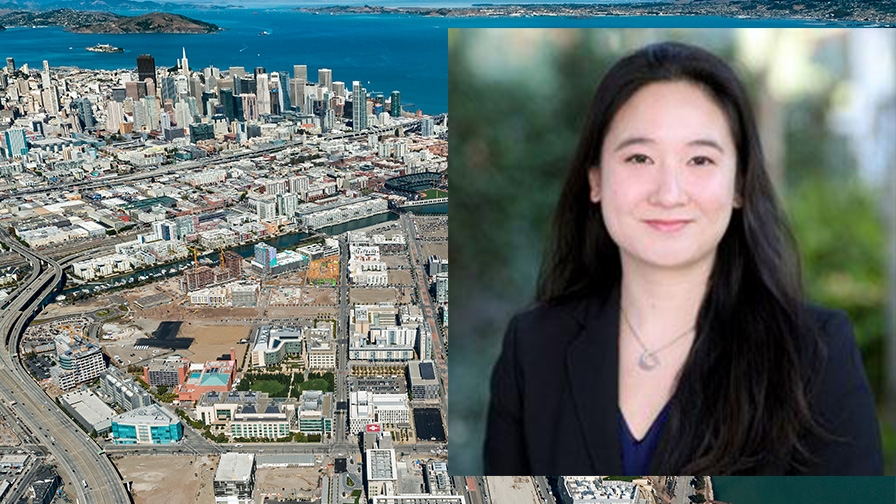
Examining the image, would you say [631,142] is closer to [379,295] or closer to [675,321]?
[675,321]

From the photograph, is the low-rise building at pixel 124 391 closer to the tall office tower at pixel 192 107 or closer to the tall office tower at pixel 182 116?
the tall office tower at pixel 182 116

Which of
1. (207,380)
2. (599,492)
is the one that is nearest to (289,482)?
(207,380)

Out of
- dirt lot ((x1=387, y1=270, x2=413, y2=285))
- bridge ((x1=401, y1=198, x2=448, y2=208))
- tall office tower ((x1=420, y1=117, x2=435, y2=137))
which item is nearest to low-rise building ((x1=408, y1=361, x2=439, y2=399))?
dirt lot ((x1=387, y1=270, x2=413, y2=285))

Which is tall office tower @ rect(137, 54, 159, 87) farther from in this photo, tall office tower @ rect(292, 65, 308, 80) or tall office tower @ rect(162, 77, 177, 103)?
tall office tower @ rect(292, 65, 308, 80)

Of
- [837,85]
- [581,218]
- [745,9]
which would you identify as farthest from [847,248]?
[745,9]

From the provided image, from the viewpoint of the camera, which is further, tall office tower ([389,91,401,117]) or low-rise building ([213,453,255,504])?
tall office tower ([389,91,401,117])

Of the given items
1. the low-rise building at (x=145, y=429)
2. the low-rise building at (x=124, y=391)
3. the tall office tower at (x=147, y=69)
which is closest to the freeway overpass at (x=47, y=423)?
the low-rise building at (x=145, y=429)
